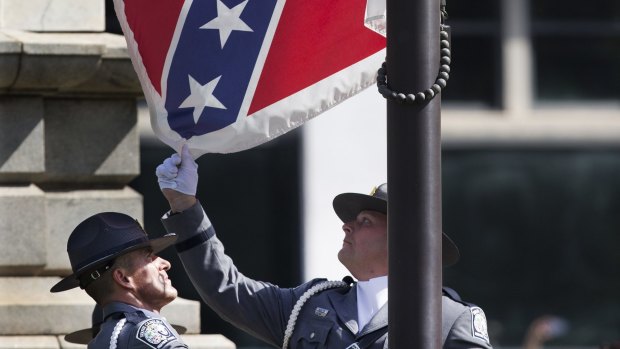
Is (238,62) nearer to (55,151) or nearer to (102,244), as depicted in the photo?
(102,244)

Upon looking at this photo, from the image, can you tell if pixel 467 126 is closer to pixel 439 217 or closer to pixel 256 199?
pixel 256 199

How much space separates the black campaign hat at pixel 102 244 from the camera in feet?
16.4

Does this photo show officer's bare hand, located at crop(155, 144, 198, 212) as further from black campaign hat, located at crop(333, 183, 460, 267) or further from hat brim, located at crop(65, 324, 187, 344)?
hat brim, located at crop(65, 324, 187, 344)

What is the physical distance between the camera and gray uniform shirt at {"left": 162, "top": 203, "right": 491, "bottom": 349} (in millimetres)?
5246

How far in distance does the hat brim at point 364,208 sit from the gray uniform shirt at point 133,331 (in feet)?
2.79

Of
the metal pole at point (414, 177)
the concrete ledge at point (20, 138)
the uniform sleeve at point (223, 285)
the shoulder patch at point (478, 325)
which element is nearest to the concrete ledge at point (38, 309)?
the concrete ledge at point (20, 138)

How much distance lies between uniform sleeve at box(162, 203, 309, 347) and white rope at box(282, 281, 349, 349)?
0.04m

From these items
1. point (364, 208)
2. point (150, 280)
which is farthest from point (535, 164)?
point (150, 280)

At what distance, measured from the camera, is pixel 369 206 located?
5.43 m

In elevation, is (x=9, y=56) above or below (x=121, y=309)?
above

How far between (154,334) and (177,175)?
572 millimetres

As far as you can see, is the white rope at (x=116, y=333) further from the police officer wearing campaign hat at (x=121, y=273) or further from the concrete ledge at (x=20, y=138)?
the concrete ledge at (x=20, y=138)

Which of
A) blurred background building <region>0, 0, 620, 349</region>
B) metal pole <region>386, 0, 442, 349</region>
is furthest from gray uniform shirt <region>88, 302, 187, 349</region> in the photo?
blurred background building <region>0, 0, 620, 349</region>

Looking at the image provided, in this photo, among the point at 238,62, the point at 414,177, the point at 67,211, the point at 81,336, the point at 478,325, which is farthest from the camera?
the point at 67,211
